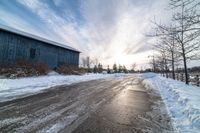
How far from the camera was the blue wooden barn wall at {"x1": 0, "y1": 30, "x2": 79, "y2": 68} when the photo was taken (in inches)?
725

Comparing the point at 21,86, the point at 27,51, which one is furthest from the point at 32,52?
the point at 21,86

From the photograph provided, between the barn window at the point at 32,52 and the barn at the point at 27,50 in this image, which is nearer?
the barn at the point at 27,50

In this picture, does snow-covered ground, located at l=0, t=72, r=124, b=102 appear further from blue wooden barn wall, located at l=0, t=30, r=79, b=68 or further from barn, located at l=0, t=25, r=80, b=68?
barn, located at l=0, t=25, r=80, b=68

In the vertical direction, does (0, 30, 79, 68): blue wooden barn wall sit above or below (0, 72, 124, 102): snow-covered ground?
above

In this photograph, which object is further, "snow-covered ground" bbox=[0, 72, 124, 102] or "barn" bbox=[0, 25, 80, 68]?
"barn" bbox=[0, 25, 80, 68]

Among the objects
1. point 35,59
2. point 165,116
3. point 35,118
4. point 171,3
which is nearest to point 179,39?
point 171,3

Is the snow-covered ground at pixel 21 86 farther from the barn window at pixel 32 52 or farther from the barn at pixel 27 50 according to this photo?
the barn window at pixel 32 52

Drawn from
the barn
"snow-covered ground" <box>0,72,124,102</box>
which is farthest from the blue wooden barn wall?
"snow-covered ground" <box>0,72,124,102</box>

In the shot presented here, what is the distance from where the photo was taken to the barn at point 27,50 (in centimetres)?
1841

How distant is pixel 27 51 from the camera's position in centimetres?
2150

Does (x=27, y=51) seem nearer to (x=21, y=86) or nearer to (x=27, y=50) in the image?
(x=27, y=50)

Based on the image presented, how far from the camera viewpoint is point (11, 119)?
3945 mm

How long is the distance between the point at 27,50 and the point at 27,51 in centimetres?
16

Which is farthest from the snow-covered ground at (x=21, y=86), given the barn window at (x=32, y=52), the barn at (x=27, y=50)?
the barn window at (x=32, y=52)
